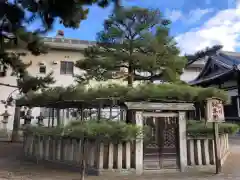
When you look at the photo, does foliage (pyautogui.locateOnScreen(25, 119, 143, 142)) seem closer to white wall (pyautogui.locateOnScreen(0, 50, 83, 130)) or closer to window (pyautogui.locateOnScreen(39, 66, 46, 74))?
white wall (pyautogui.locateOnScreen(0, 50, 83, 130))

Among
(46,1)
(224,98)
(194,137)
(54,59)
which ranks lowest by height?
(194,137)

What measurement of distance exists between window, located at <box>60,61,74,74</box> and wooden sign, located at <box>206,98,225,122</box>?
11.6 m

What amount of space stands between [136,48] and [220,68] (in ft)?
29.7

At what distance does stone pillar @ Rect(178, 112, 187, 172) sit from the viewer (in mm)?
5574

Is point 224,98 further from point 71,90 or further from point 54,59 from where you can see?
point 54,59

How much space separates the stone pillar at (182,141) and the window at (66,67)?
36.7 feet

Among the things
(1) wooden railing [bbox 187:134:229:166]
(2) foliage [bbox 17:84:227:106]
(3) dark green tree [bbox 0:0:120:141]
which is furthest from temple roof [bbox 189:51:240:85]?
(3) dark green tree [bbox 0:0:120:141]

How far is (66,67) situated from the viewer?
15.8 m

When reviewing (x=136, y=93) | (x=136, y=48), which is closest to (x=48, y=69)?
(x=136, y=48)

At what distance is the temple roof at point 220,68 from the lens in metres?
12.7

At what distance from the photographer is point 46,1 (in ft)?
14.4

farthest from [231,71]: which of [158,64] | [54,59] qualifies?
[54,59]

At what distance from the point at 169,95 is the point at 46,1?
3268 millimetres

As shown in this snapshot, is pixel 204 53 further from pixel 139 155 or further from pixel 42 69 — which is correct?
pixel 42 69
